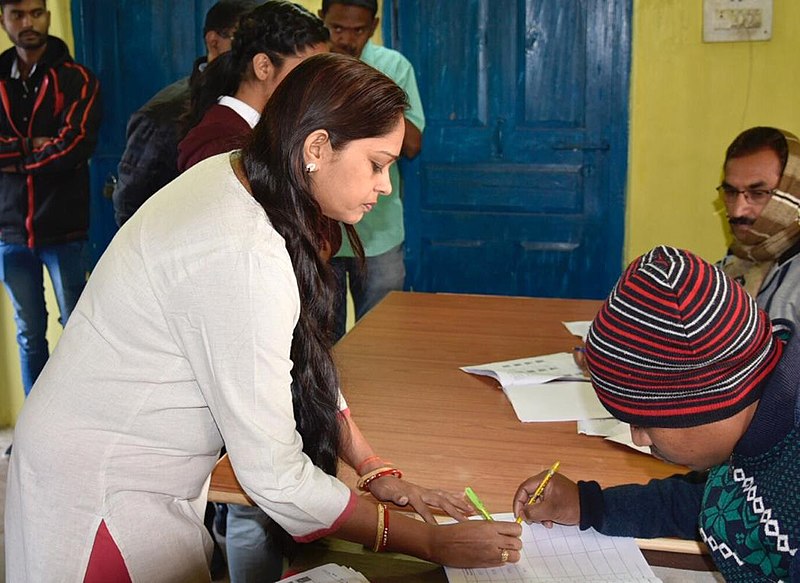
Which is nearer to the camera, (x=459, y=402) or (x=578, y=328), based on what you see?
(x=459, y=402)

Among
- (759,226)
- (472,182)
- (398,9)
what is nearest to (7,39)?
(398,9)

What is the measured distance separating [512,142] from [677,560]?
2810 millimetres

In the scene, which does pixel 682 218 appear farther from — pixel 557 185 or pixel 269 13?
pixel 269 13

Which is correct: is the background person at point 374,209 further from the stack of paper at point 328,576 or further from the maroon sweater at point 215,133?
the stack of paper at point 328,576

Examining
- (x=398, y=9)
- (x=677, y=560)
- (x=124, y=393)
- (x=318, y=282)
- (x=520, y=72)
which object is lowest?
(x=677, y=560)

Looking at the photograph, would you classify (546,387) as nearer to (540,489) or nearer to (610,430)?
(610,430)

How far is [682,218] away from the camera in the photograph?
12.8 feet

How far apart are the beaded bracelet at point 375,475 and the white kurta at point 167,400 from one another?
23cm

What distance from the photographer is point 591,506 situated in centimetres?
142

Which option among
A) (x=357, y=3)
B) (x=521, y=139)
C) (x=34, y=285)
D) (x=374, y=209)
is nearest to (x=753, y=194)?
(x=374, y=209)

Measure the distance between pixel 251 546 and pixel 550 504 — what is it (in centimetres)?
73

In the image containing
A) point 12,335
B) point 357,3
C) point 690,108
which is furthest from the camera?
point 12,335

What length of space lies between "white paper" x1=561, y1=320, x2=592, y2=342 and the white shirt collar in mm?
1002

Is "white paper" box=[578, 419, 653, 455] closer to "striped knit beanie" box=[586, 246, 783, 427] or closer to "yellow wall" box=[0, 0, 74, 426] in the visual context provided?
"striped knit beanie" box=[586, 246, 783, 427]
